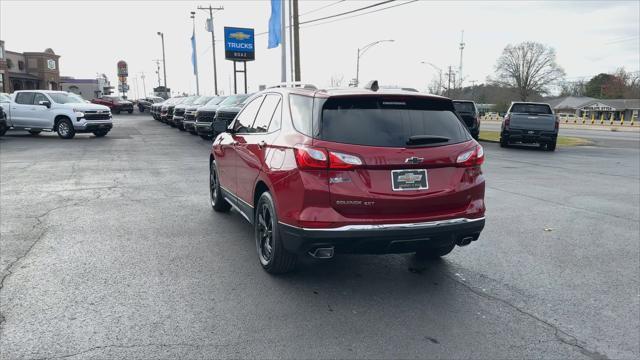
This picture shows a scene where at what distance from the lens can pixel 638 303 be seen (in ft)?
14.1

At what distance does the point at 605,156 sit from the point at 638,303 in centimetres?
1514

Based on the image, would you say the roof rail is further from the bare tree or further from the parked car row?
the bare tree

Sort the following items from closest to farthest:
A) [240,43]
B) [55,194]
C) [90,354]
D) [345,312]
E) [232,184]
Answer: [90,354] < [345,312] < [232,184] < [55,194] < [240,43]

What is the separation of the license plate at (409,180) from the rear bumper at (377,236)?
31cm

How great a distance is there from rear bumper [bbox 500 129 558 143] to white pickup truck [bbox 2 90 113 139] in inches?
674

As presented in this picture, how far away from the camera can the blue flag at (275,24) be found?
2544 cm

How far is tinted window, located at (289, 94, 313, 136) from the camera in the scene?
4230 mm

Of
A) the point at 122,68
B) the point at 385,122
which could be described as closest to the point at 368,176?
the point at 385,122

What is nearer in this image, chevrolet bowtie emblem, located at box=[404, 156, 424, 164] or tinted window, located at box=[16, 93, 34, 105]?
chevrolet bowtie emblem, located at box=[404, 156, 424, 164]

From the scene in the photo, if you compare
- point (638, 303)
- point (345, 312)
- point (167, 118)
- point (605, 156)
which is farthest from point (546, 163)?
point (167, 118)

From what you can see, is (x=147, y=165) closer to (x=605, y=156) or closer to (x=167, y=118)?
(x=605, y=156)

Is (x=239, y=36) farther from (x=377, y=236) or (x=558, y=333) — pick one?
(x=558, y=333)

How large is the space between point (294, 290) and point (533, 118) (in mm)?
17417

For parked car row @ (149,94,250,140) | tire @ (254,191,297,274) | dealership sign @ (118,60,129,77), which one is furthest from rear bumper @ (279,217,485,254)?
dealership sign @ (118,60,129,77)
